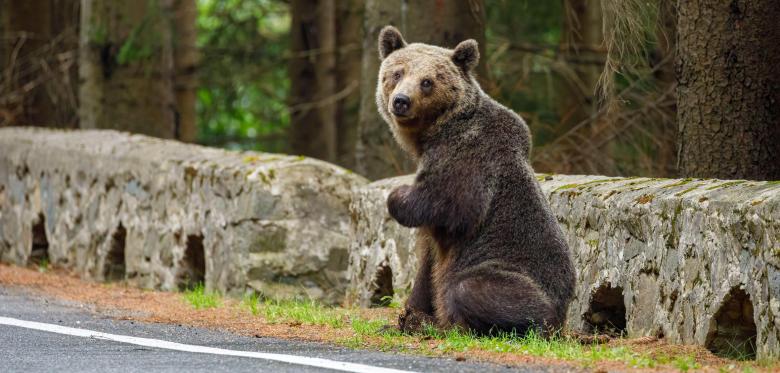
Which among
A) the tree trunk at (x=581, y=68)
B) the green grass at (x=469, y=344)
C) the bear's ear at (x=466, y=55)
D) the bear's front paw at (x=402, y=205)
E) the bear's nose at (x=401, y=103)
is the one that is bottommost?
the green grass at (x=469, y=344)

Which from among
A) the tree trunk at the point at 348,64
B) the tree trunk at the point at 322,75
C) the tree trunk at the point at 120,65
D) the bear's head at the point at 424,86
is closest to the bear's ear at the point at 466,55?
the bear's head at the point at 424,86

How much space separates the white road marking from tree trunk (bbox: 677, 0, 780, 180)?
11.0 ft

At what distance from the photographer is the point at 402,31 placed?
1074cm

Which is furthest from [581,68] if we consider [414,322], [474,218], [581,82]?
[414,322]

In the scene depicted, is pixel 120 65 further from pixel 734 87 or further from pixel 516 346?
pixel 516 346

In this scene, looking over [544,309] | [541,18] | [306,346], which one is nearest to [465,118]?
[544,309]

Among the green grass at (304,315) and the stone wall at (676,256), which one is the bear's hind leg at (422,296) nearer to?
the green grass at (304,315)

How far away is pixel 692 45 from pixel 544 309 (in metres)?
2.26

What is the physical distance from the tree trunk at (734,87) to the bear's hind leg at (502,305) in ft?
5.78

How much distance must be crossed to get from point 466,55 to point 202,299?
314cm

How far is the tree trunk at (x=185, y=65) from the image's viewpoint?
1661cm

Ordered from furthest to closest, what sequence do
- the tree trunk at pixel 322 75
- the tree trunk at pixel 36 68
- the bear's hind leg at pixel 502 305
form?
the tree trunk at pixel 322 75 → the tree trunk at pixel 36 68 → the bear's hind leg at pixel 502 305

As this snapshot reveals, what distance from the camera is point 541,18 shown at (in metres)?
20.1

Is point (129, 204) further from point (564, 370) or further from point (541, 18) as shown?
point (541, 18)
